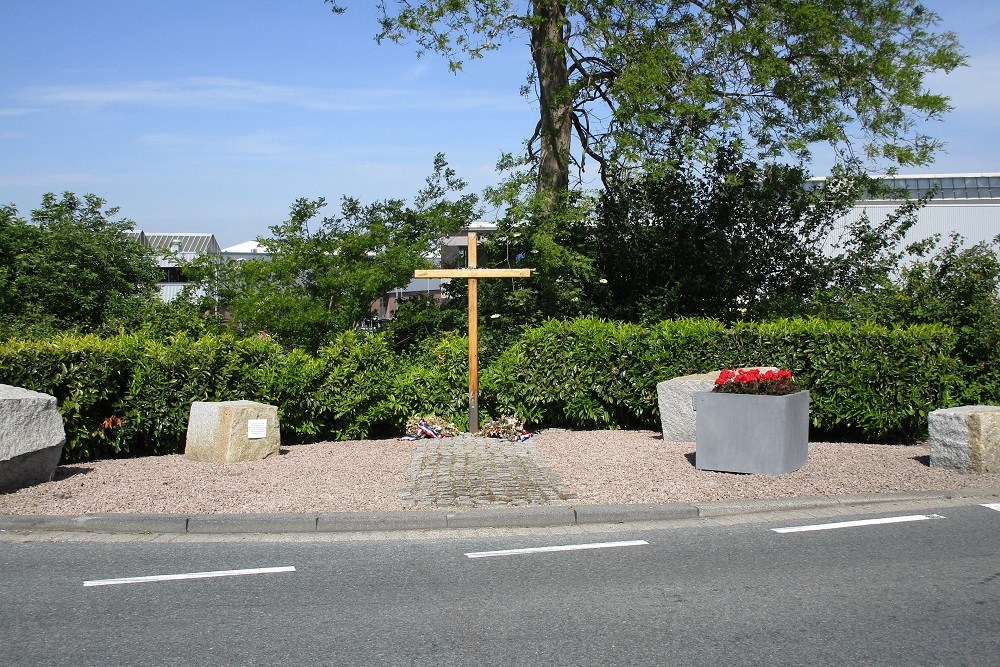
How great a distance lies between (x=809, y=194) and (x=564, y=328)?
8057 mm

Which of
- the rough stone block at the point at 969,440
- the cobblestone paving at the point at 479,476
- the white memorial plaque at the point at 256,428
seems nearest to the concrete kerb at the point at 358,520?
the cobblestone paving at the point at 479,476

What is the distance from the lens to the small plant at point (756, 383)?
931cm

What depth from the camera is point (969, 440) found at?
29.8 ft

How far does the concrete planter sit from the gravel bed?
0.15 m

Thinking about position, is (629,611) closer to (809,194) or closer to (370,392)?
(370,392)

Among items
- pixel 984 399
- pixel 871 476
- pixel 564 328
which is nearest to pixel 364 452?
pixel 564 328

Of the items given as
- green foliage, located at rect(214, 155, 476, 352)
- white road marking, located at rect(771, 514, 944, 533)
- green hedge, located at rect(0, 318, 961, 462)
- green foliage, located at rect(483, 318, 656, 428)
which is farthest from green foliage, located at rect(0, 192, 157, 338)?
white road marking, located at rect(771, 514, 944, 533)

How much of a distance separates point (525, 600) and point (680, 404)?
Answer: 577 centimetres

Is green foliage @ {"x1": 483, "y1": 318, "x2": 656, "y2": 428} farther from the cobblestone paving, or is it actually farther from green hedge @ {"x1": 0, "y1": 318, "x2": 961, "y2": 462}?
the cobblestone paving

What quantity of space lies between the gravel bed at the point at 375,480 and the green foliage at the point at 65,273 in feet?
30.2

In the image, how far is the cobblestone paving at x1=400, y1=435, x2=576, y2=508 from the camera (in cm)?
798

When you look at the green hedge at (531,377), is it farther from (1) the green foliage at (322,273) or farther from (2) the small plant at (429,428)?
(1) the green foliage at (322,273)

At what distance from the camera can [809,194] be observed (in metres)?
17.7

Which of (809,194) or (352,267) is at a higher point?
(809,194)
